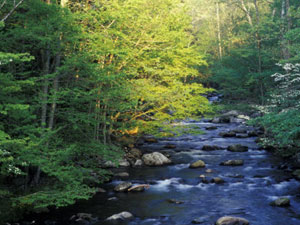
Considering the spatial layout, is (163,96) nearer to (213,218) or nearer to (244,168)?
(244,168)

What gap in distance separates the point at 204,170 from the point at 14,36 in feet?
36.7

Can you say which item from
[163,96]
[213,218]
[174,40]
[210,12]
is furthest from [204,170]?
[210,12]

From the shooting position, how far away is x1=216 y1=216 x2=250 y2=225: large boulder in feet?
31.0

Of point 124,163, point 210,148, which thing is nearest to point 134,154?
point 124,163

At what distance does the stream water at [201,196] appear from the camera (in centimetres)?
1037

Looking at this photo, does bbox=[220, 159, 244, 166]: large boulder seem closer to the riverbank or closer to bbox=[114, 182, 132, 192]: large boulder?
the riverbank

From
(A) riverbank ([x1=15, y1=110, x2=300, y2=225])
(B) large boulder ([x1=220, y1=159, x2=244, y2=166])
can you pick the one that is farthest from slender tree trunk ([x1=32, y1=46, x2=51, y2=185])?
(B) large boulder ([x1=220, y1=159, x2=244, y2=166])

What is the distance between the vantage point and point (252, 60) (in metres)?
24.8

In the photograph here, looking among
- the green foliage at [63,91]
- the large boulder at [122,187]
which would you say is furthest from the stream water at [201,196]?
the green foliage at [63,91]

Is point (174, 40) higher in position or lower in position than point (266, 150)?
higher

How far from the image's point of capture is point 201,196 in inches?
494

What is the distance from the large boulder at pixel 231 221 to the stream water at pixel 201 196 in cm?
44

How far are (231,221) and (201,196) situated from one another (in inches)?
123

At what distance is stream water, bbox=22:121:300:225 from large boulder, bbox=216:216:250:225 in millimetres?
438
